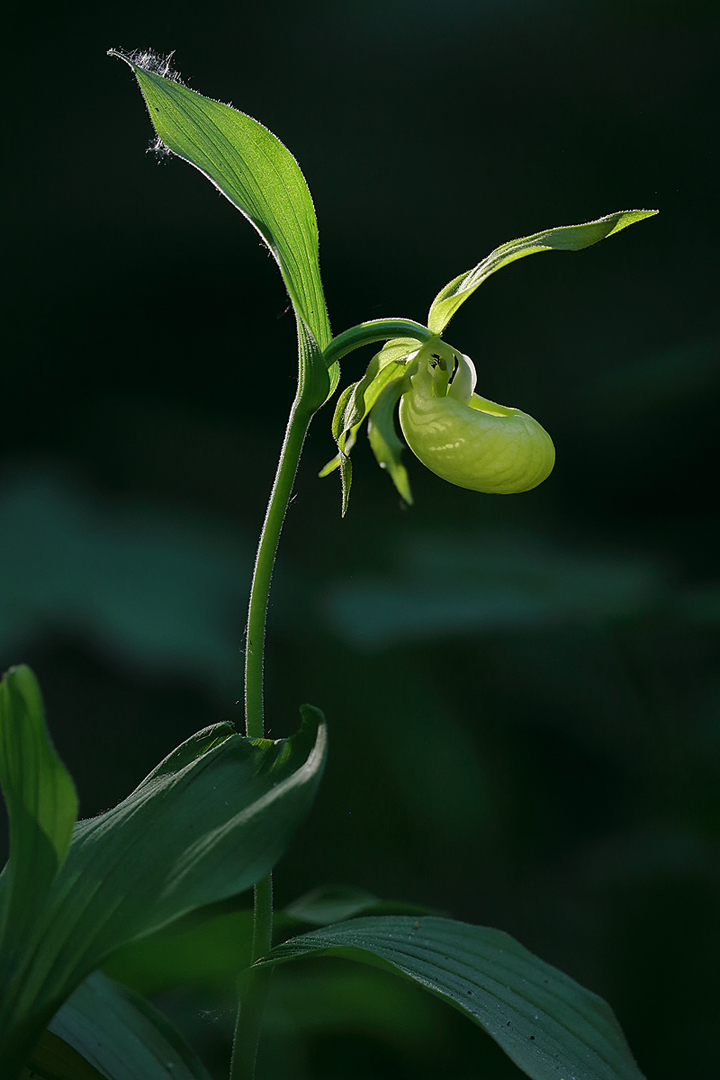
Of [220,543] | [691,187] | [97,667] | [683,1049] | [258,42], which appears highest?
[258,42]

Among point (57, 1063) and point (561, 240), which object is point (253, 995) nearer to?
point (57, 1063)

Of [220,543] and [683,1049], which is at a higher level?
[220,543]

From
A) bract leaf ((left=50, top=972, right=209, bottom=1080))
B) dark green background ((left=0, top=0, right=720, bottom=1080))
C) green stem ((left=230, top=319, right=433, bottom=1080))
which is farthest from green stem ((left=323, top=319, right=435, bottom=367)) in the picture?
dark green background ((left=0, top=0, right=720, bottom=1080))

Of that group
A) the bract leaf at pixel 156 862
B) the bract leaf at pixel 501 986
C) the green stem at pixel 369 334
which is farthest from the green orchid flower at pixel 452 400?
the bract leaf at pixel 501 986

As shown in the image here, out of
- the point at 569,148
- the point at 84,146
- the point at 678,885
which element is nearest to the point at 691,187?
the point at 569,148

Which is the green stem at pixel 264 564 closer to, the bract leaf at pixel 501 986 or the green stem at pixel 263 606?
the green stem at pixel 263 606

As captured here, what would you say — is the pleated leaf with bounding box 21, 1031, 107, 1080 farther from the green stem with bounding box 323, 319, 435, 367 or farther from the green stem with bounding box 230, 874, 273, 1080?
the green stem with bounding box 323, 319, 435, 367

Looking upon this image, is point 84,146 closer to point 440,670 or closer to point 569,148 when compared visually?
point 569,148

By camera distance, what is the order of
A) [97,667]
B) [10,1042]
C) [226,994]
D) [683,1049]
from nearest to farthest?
[10,1042] < [226,994] < [683,1049] < [97,667]
